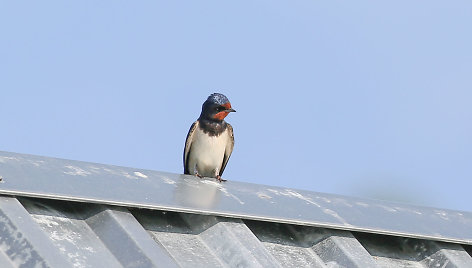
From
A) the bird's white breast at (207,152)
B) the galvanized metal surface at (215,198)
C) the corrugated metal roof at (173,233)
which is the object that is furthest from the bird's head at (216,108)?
the corrugated metal roof at (173,233)

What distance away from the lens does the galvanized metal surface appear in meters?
3.33

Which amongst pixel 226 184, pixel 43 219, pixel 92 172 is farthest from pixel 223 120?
pixel 43 219

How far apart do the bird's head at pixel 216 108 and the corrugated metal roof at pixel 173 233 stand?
11.1 feet

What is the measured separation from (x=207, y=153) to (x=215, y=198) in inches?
156

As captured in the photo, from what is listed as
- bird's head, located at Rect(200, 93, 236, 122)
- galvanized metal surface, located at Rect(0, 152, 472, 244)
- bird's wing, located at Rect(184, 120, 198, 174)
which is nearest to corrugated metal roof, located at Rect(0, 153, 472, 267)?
galvanized metal surface, located at Rect(0, 152, 472, 244)

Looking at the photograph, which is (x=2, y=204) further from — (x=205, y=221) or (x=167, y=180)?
(x=167, y=180)

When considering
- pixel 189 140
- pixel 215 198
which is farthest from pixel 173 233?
pixel 189 140

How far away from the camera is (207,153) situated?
767 centimetres

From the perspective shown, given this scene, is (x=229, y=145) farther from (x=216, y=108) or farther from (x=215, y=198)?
(x=215, y=198)

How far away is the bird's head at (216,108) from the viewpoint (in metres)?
7.54

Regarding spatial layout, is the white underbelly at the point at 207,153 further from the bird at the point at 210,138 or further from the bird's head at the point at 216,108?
the bird's head at the point at 216,108

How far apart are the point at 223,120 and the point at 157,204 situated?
4.35 m

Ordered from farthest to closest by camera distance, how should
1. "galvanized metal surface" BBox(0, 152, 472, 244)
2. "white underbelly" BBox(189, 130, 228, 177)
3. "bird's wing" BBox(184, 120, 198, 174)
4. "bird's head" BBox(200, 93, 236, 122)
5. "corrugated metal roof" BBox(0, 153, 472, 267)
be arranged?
1. "bird's wing" BBox(184, 120, 198, 174)
2. "white underbelly" BBox(189, 130, 228, 177)
3. "bird's head" BBox(200, 93, 236, 122)
4. "galvanized metal surface" BBox(0, 152, 472, 244)
5. "corrugated metal roof" BBox(0, 153, 472, 267)

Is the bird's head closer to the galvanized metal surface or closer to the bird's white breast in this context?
the bird's white breast
